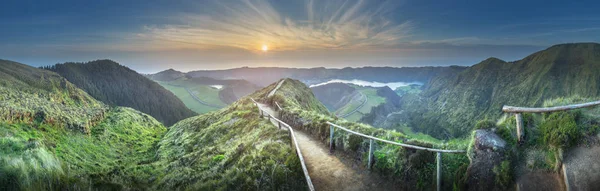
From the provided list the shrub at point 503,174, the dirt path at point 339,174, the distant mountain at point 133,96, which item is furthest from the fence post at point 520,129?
the distant mountain at point 133,96

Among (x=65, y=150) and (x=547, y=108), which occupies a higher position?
(x=547, y=108)

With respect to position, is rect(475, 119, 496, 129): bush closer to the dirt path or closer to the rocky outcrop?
the rocky outcrop

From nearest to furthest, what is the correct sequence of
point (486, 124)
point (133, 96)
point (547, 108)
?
1. point (547, 108)
2. point (486, 124)
3. point (133, 96)

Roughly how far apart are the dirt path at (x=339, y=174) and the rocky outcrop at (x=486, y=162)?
228 cm

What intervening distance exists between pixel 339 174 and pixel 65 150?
40.9 metres

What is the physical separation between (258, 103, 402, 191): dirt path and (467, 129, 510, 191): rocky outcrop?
228 cm

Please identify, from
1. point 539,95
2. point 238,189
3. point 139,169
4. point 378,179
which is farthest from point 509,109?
point 539,95

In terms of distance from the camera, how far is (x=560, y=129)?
22.6 feet

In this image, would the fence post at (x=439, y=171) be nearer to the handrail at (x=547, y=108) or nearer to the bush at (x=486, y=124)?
the bush at (x=486, y=124)

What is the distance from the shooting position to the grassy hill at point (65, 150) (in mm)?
8172

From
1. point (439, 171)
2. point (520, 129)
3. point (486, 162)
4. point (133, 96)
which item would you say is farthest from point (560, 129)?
point (133, 96)

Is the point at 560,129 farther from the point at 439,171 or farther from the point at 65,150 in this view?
the point at 65,150

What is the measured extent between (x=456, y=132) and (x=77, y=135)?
187 meters

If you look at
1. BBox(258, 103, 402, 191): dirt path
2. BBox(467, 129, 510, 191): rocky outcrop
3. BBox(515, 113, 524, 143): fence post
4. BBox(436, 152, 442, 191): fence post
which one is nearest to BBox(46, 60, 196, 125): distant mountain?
BBox(258, 103, 402, 191): dirt path
